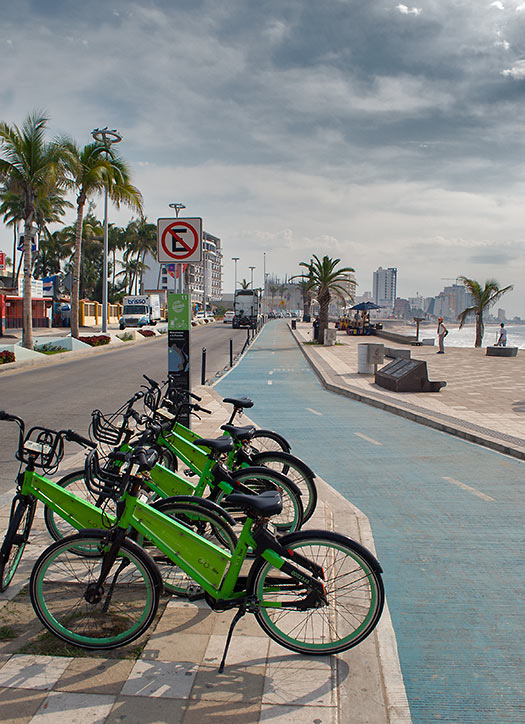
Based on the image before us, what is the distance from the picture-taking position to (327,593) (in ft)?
11.2

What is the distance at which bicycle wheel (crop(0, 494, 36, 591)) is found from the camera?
3748mm

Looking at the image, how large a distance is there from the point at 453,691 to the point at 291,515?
6.66 feet

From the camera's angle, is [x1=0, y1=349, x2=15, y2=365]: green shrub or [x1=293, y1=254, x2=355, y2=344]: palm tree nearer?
[x1=0, y1=349, x2=15, y2=365]: green shrub

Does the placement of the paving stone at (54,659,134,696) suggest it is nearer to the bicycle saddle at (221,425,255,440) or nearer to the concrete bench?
the bicycle saddle at (221,425,255,440)

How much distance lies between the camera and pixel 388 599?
4.12 meters

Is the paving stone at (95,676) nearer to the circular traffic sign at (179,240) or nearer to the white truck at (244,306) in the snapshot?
the circular traffic sign at (179,240)

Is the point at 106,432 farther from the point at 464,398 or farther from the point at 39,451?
the point at 464,398

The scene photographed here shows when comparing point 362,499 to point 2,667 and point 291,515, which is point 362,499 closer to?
point 291,515

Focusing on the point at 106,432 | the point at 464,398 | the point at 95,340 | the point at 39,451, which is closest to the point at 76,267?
the point at 95,340

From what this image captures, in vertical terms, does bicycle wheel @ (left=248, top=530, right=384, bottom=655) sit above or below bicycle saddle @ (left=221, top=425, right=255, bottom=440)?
below

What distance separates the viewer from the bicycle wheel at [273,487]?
182 inches

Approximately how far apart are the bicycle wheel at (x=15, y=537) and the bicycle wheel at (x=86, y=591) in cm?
47

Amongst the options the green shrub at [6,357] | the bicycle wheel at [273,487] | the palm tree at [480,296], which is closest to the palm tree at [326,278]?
the palm tree at [480,296]

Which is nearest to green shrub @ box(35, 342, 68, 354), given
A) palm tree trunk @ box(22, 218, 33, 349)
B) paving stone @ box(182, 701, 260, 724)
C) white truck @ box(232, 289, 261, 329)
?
palm tree trunk @ box(22, 218, 33, 349)
